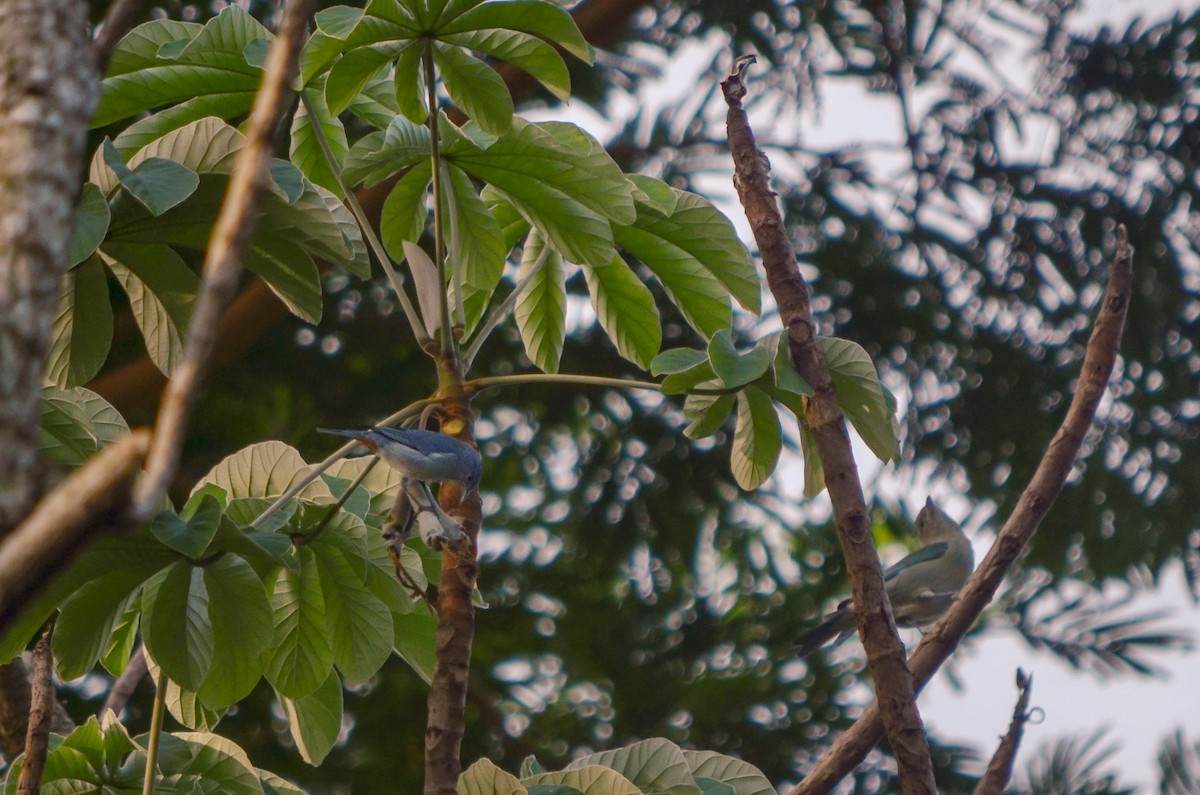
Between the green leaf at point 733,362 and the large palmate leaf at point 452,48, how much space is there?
360 millimetres

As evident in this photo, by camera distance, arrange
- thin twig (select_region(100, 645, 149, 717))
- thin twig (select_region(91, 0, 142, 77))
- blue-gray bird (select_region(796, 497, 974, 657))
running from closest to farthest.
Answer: thin twig (select_region(91, 0, 142, 77)) < thin twig (select_region(100, 645, 149, 717)) < blue-gray bird (select_region(796, 497, 974, 657))

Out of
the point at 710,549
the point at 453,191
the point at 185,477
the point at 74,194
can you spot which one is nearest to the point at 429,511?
the point at 453,191

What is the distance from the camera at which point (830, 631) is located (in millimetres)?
3457

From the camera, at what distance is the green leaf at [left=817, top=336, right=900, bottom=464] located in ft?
5.27

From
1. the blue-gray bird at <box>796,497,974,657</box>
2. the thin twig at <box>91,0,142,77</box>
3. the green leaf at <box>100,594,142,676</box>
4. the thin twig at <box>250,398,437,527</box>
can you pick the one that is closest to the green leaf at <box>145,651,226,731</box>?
the green leaf at <box>100,594,142,676</box>

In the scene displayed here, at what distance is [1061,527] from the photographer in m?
4.12

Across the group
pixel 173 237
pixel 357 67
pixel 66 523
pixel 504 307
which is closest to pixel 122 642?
pixel 173 237

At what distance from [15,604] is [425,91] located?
1214mm

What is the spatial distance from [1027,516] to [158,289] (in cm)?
116

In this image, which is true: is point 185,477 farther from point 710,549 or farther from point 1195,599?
point 1195,599

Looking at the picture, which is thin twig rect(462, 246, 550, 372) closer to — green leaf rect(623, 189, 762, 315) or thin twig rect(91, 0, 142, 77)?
green leaf rect(623, 189, 762, 315)

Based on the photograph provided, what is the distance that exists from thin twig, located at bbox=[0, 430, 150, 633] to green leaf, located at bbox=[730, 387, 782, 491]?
48.4 inches

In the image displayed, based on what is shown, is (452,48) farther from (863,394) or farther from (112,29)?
(112,29)

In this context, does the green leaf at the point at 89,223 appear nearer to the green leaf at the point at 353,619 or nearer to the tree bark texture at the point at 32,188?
the green leaf at the point at 353,619
